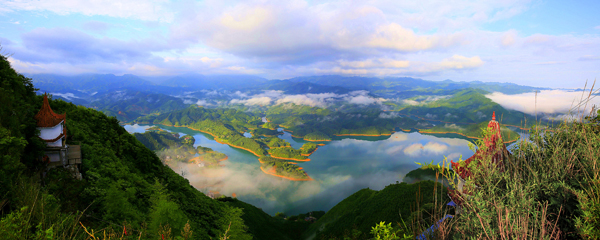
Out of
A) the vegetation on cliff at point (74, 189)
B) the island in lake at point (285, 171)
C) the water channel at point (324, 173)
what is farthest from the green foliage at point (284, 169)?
the vegetation on cliff at point (74, 189)

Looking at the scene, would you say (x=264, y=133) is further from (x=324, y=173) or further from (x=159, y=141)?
(x=324, y=173)

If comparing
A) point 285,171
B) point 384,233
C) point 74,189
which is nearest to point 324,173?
point 285,171

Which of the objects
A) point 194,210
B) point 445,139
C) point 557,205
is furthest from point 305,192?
point 445,139

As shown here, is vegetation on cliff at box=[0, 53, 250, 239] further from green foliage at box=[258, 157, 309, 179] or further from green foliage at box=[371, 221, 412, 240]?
green foliage at box=[258, 157, 309, 179]

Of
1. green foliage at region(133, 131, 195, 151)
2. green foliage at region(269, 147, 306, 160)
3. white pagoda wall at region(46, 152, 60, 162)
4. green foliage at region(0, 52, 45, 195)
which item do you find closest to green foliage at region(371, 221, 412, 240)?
green foliage at region(0, 52, 45, 195)

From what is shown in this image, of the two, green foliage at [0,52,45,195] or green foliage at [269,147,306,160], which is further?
green foliage at [269,147,306,160]

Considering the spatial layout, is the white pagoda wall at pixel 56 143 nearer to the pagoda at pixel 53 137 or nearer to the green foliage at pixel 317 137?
the pagoda at pixel 53 137
